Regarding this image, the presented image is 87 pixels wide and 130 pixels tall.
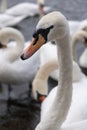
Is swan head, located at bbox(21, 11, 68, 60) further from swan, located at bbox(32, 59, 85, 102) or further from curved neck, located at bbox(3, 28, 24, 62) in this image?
curved neck, located at bbox(3, 28, 24, 62)

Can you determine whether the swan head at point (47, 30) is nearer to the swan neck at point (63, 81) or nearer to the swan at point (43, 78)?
the swan neck at point (63, 81)

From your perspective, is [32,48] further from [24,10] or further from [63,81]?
[24,10]

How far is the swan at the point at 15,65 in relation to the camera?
569cm

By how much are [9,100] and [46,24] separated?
9.99 feet

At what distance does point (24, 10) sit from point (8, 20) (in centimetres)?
110

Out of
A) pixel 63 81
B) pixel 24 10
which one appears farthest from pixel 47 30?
pixel 24 10

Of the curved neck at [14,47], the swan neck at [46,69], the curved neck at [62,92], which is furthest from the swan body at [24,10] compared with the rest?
the curved neck at [62,92]

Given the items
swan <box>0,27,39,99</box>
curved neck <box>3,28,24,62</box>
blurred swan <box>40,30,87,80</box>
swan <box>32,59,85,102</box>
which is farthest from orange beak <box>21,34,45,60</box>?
blurred swan <box>40,30,87,80</box>

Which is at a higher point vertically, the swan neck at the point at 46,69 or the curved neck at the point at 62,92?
the curved neck at the point at 62,92

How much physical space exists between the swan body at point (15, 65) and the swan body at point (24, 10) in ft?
14.4

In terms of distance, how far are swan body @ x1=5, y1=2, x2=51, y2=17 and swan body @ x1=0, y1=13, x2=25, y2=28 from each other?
0.25 m

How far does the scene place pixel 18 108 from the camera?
18.2 ft

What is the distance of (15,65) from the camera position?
19.0 ft

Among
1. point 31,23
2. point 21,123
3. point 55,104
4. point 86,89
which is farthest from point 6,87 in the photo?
point 31,23
